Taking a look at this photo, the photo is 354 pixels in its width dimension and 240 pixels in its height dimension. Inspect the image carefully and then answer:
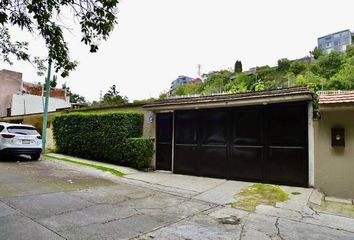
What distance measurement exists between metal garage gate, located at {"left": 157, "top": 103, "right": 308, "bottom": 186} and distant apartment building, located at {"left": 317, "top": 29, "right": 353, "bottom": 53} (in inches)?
3022

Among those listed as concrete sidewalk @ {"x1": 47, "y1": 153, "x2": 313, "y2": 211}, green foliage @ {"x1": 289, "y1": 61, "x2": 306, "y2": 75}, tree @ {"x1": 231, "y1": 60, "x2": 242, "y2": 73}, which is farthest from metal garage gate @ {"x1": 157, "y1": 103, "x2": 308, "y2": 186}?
tree @ {"x1": 231, "y1": 60, "x2": 242, "y2": 73}

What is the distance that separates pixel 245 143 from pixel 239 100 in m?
1.49

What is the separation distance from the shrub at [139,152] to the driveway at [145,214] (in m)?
2.45

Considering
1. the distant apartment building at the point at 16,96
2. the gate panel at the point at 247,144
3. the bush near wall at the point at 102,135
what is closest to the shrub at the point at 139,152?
the bush near wall at the point at 102,135

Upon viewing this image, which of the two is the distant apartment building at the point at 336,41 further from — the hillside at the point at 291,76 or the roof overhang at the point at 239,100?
the roof overhang at the point at 239,100

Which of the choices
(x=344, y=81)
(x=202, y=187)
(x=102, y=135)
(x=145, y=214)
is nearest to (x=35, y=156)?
(x=102, y=135)

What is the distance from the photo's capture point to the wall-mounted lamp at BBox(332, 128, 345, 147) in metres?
7.77

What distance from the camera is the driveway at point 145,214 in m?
4.61

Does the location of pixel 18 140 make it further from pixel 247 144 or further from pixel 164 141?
pixel 247 144

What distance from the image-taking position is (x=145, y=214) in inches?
224

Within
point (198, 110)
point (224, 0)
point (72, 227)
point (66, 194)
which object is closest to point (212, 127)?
point (198, 110)

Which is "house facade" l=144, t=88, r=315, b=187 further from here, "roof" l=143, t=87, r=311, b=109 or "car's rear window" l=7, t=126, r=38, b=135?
"car's rear window" l=7, t=126, r=38, b=135

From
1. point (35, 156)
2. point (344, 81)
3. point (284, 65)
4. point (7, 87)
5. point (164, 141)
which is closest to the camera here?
point (164, 141)

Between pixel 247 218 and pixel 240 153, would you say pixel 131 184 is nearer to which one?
pixel 240 153
